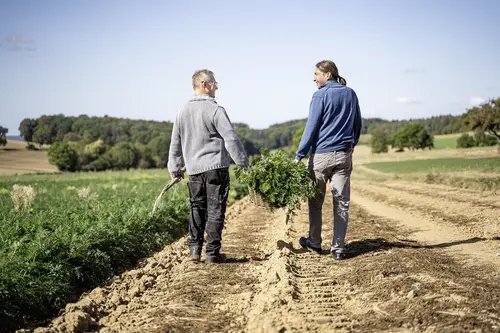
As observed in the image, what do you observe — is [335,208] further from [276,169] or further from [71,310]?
[71,310]

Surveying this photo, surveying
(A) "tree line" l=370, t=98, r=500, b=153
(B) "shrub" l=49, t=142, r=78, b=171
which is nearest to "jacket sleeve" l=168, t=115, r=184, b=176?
(A) "tree line" l=370, t=98, r=500, b=153

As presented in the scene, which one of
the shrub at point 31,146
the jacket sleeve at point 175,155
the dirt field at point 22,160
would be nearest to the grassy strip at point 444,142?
the dirt field at point 22,160

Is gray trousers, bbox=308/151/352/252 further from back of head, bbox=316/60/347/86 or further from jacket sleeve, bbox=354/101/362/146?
back of head, bbox=316/60/347/86

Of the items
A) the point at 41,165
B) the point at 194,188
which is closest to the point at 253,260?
the point at 194,188

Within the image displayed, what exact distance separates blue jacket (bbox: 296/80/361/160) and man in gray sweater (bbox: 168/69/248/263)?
1.08 meters

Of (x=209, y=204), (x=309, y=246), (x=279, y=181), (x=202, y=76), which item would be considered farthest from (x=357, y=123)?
(x=209, y=204)

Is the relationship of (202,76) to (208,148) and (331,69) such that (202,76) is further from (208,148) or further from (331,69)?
(331,69)

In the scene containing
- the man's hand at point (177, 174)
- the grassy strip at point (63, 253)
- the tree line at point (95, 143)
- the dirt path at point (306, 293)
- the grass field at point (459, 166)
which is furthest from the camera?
the tree line at point (95, 143)

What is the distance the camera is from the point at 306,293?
16.0 ft

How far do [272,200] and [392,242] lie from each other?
2.47m

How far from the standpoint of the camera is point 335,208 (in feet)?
21.8

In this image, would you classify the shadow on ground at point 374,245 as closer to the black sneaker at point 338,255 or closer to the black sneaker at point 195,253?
the black sneaker at point 338,255

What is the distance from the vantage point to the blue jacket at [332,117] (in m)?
6.34

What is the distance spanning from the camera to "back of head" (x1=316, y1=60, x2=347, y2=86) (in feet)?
21.2
